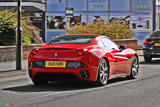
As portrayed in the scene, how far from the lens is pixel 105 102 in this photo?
7426 millimetres

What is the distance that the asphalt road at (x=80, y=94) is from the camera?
287 inches

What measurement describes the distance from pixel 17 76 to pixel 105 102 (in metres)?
5.17

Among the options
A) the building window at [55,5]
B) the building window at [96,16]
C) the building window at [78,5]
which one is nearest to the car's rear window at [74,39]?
the building window at [96,16]

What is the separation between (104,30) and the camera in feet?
89.3

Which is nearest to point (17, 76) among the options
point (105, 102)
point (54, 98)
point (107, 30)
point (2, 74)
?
point (2, 74)

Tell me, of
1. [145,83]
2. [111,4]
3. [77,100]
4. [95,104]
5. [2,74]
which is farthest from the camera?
[111,4]

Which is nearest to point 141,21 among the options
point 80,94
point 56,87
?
point 56,87

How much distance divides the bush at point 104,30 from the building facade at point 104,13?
15249mm

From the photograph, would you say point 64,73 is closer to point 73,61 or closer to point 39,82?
point 73,61

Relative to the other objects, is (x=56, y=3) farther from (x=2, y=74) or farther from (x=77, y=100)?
(x=77, y=100)

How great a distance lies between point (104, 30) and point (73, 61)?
60.0ft

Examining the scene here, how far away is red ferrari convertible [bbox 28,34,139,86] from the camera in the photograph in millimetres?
9117

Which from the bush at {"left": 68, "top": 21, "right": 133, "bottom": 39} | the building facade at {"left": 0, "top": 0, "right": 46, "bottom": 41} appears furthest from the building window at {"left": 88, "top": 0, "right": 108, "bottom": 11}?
the bush at {"left": 68, "top": 21, "right": 133, "bottom": 39}

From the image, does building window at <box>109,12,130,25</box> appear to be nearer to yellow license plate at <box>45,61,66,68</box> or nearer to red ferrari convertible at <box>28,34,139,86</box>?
red ferrari convertible at <box>28,34,139,86</box>
